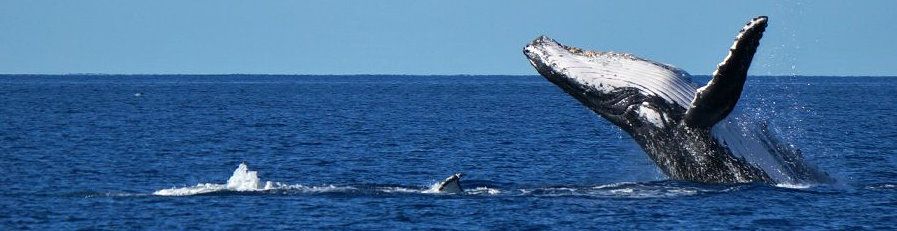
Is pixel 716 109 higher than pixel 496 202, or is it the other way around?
pixel 716 109

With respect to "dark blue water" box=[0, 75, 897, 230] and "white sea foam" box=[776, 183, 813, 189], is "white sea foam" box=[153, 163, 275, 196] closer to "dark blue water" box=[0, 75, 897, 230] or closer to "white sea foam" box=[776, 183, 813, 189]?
"dark blue water" box=[0, 75, 897, 230]

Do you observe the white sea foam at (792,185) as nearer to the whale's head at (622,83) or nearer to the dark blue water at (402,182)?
the dark blue water at (402,182)

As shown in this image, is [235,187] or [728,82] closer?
[728,82]

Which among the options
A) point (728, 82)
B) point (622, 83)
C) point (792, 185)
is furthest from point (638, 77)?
point (792, 185)

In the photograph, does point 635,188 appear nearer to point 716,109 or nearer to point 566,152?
point 716,109

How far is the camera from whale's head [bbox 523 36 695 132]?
18.0 meters

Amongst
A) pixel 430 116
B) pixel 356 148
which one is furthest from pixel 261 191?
pixel 430 116

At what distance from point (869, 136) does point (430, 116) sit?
2369 cm

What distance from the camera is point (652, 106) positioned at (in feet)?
59.4

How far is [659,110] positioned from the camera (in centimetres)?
1806

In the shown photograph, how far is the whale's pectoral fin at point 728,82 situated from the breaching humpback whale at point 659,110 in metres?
0.03

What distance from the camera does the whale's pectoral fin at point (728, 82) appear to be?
16094 millimetres

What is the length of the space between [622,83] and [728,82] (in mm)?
1842

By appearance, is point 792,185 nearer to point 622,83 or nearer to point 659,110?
point 659,110
